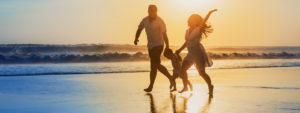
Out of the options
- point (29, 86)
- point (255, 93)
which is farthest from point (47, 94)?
point (255, 93)

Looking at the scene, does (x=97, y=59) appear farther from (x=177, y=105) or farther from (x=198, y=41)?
(x=177, y=105)

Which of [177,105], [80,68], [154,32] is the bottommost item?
[177,105]

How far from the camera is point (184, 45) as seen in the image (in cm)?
998

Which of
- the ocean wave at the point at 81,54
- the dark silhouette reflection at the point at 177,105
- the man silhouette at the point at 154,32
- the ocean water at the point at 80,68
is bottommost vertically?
the dark silhouette reflection at the point at 177,105

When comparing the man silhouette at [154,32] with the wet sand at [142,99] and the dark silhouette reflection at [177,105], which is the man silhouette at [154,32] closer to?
the wet sand at [142,99]

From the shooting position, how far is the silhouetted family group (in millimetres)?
9617

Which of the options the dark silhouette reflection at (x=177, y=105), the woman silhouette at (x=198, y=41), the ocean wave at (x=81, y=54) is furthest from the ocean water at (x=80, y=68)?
the dark silhouette reflection at (x=177, y=105)

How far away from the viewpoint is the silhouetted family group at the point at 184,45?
962 centimetres

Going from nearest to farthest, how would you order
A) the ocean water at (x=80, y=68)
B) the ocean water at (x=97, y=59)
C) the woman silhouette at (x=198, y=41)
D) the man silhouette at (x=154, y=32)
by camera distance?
the woman silhouette at (x=198, y=41), the man silhouette at (x=154, y=32), the ocean water at (x=80, y=68), the ocean water at (x=97, y=59)

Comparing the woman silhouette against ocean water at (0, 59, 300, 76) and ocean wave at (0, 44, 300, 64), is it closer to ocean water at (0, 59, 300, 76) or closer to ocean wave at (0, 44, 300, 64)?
ocean water at (0, 59, 300, 76)

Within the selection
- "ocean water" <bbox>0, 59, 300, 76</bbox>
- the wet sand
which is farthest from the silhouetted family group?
Answer: "ocean water" <bbox>0, 59, 300, 76</bbox>

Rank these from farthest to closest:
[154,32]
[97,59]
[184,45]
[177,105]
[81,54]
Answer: [81,54] < [97,59] < [154,32] < [184,45] < [177,105]

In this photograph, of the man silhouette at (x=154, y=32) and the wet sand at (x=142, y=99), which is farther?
the man silhouette at (x=154, y=32)

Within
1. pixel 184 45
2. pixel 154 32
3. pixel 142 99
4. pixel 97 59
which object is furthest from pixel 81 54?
pixel 142 99
